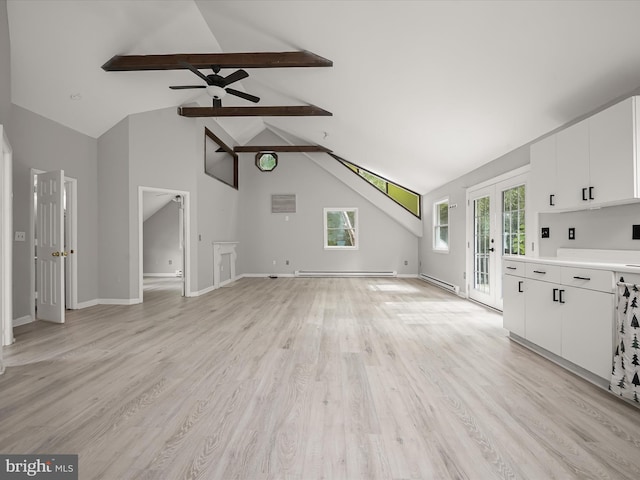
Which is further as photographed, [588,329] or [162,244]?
[162,244]

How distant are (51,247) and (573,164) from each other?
576 centimetres

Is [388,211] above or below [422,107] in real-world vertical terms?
below

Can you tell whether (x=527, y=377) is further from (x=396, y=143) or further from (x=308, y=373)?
(x=396, y=143)

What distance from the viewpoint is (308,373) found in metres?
2.68

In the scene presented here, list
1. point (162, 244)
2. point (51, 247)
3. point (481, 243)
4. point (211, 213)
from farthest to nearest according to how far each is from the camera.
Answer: point (162, 244), point (211, 213), point (481, 243), point (51, 247)

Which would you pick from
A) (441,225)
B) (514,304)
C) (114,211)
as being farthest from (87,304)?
(441,225)

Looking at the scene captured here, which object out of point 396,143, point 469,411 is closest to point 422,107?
point 396,143

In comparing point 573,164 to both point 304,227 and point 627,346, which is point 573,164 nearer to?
point 627,346

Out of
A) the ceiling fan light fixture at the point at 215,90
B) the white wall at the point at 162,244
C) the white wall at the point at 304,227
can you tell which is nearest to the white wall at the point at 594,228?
the ceiling fan light fixture at the point at 215,90

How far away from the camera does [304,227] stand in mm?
10016

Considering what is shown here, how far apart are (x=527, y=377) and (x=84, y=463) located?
2.79m

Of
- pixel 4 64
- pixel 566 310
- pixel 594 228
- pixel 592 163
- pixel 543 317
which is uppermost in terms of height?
pixel 4 64

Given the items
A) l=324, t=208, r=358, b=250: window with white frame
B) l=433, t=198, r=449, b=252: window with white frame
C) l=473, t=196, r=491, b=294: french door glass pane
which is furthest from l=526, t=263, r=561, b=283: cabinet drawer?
l=324, t=208, r=358, b=250: window with white frame

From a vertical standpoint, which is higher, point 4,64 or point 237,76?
point 237,76
